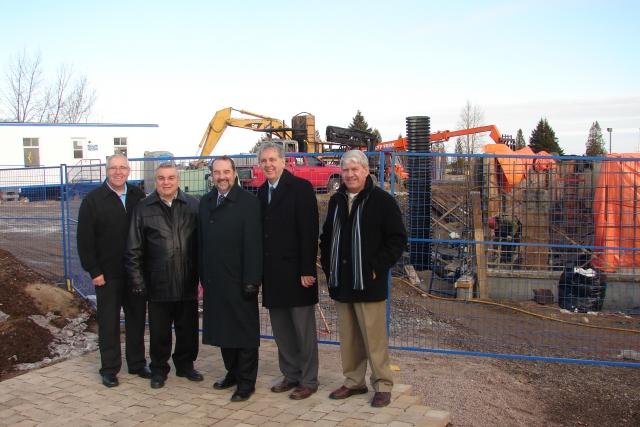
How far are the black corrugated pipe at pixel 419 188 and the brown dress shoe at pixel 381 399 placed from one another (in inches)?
87.7

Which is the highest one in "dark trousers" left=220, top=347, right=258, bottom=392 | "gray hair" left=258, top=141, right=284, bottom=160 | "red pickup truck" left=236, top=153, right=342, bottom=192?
"gray hair" left=258, top=141, right=284, bottom=160

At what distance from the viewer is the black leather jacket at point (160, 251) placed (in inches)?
181

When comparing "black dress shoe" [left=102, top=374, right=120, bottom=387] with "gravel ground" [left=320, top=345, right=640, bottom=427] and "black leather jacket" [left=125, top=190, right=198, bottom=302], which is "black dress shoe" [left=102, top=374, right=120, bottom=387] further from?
"gravel ground" [left=320, top=345, right=640, bottom=427]

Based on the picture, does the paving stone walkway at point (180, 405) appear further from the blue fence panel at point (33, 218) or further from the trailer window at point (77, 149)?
the trailer window at point (77, 149)

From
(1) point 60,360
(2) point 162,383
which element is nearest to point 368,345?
(2) point 162,383

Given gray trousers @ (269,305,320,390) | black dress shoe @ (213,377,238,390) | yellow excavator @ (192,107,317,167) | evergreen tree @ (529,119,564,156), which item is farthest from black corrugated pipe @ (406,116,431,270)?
evergreen tree @ (529,119,564,156)

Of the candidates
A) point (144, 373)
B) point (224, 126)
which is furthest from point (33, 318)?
point (224, 126)

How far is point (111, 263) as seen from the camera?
479 cm

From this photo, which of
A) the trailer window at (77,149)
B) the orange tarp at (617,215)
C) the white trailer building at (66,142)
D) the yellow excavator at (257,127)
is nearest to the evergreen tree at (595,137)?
the yellow excavator at (257,127)

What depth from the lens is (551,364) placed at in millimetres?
5820

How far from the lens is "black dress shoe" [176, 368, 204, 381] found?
15.9ft

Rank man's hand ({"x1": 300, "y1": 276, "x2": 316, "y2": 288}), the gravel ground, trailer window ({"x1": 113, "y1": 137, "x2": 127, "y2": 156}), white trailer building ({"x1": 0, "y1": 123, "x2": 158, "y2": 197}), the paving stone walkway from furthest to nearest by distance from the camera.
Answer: trailer window ({"x1": 113, "y1": 137, "x2": 127, "y2": 156}) < white trailer building ({"x1": 0, "y1": 123, "x2": 158, "y2": 197}) < the gravel ground < man's hand ({"x1": 300, "y1": 276, "x2": 316, "y2": 288}) < the paving stone walkway

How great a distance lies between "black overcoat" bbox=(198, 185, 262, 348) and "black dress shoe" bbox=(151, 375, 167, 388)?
2.25ft

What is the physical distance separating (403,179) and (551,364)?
9.90 feet
